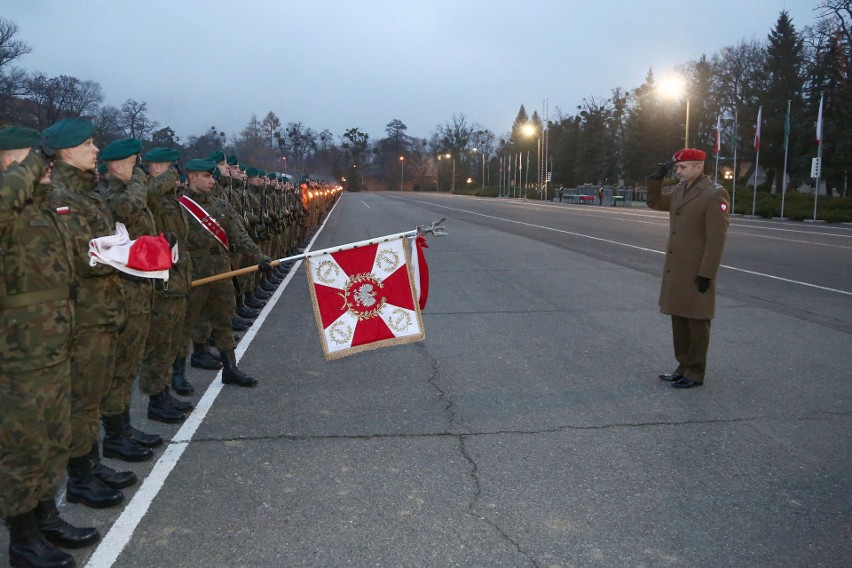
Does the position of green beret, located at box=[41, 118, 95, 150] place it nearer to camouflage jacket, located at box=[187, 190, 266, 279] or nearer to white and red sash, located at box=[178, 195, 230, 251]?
white and red sash, located at box=[178, 195, 230, 251]

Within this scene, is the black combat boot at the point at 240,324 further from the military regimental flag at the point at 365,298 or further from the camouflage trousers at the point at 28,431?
the camouflage trousers at the point at 28,431

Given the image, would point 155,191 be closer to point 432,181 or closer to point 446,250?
point 446,250

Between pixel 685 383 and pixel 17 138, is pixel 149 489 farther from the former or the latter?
pixel 685 383

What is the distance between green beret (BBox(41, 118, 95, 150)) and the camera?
396cm

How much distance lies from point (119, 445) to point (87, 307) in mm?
1112

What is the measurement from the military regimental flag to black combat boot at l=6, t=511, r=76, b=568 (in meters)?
2.62

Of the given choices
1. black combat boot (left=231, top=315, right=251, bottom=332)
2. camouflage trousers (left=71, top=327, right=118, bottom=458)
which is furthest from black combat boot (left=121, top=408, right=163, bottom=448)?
black combat boot (left=231, top=315, right=251, bottom=332)

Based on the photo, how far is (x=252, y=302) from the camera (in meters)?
10.1

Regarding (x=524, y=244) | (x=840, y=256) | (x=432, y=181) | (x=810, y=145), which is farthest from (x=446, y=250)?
(x=432, y=181)

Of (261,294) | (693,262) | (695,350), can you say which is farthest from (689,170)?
(261,294)

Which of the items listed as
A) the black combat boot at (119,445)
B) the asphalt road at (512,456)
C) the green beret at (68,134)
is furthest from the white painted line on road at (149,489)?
the green beret at (68,134)

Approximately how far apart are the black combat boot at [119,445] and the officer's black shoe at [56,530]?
3.36ft

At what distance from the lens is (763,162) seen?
5797 cm

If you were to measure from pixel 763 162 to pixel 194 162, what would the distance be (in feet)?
194
